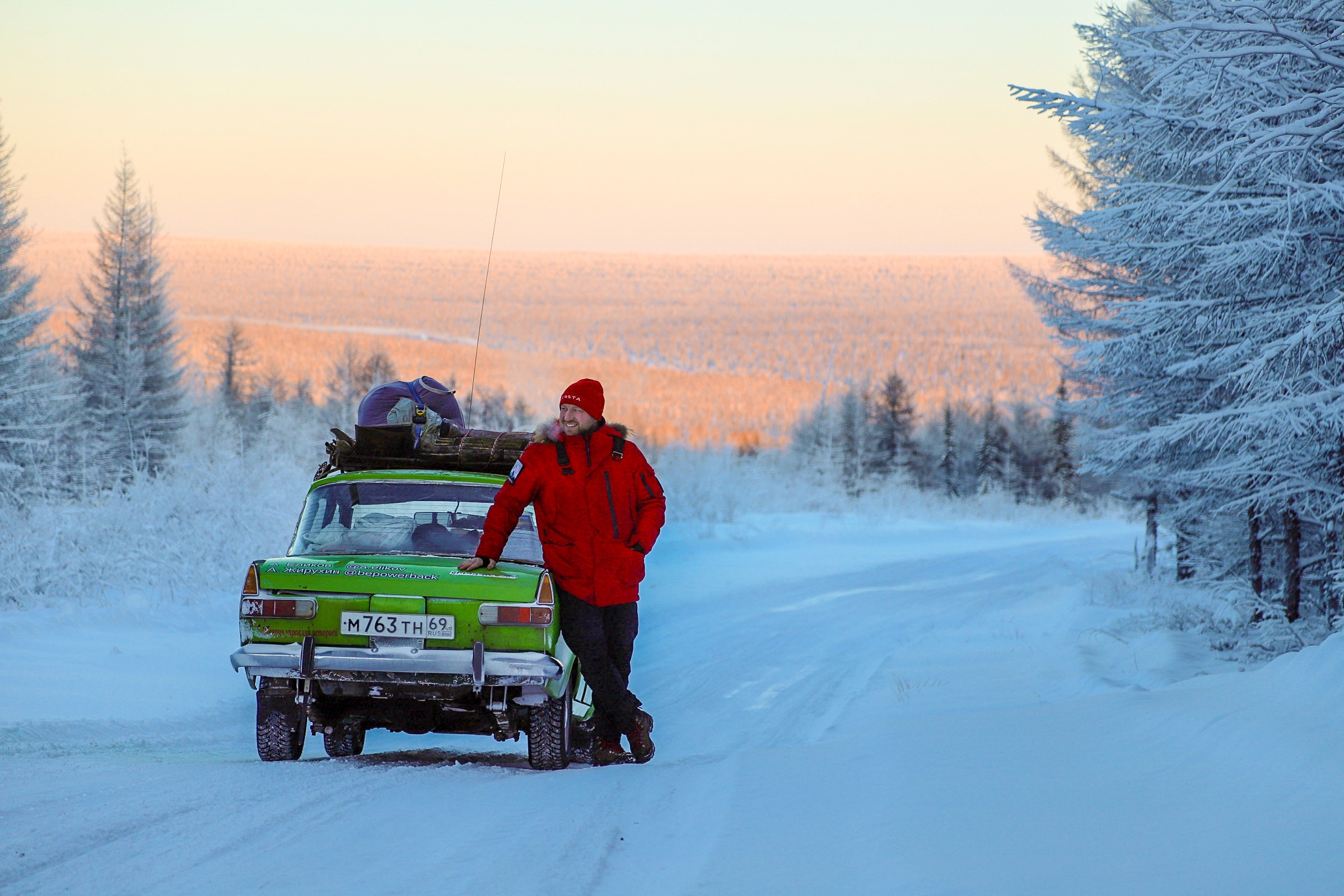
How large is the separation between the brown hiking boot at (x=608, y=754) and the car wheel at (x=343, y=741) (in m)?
1.36

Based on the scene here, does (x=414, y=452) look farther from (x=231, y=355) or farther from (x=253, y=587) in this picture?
(x=231, y=355)

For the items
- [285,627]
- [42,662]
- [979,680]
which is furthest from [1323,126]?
[42,662]

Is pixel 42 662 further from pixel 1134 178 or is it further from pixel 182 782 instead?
pixel 1134 178

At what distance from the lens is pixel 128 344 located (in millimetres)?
41625

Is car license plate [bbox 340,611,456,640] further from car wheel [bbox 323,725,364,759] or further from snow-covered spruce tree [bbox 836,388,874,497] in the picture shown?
snow-covered spruce tree [bbox 836,388,874,497]

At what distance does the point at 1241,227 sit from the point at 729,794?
8.07m

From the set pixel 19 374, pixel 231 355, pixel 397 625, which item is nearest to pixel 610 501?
pixel 397 625

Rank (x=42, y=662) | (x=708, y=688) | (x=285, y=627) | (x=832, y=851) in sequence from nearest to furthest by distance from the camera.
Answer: (x=832, y=851)
(x=285, y=627)
(x=42, y=662)
(x=708, y=688)

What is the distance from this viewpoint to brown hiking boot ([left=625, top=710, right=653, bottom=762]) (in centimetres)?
621

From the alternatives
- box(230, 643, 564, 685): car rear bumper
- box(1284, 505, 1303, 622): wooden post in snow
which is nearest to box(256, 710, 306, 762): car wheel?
box(230, 643, 564, 685): car rear bumper

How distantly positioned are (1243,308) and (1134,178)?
5.84 metres

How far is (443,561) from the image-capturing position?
5.97 meters

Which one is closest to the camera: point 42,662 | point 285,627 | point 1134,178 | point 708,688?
point 285,627

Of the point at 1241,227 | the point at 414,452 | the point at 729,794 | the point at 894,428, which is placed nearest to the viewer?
the point at 729,794
